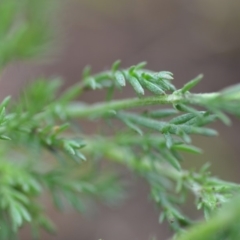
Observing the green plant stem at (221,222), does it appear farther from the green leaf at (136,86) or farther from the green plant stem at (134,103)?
the green leaf at (136,86)

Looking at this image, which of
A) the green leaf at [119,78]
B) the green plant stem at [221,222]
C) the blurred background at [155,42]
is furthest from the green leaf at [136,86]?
the blurred background at [155,42]

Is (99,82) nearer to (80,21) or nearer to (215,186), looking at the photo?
(215,186)

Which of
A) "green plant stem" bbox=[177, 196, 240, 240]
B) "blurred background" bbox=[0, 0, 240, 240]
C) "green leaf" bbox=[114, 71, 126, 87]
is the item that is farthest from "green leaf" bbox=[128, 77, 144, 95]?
"blurred background" bbox=[0, 0, 240, 240]

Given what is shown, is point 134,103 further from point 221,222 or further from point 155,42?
point 155,42

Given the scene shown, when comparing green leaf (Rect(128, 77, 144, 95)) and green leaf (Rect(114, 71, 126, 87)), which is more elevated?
green leaf (Rect(114, 71, 126, 87))

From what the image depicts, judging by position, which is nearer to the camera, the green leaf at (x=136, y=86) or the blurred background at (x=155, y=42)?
the green leaf at (x=136, y=86)

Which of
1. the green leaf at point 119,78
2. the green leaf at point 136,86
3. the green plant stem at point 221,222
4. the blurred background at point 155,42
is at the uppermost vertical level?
the green leaf at point 119,78

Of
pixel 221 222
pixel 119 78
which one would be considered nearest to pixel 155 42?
pixel 119 78

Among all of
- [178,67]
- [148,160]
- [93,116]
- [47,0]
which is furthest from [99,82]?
[178,67]

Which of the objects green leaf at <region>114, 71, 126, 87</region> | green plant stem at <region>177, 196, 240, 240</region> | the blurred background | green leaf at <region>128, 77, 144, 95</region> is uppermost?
green leaf at <region>114, 71, 126, 87</region>

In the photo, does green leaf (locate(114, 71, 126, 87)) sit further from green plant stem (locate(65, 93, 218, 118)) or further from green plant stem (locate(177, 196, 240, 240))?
green plant stem (locate(177, 196, 240, 240))

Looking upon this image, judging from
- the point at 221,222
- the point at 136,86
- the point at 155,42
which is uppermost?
the point at 136,86
